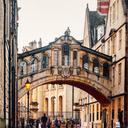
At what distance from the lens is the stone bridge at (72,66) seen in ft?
170

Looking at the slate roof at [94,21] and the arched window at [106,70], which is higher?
the slate roof at [94,21]

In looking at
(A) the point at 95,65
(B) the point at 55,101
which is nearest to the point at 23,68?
(A) the point at 95,65

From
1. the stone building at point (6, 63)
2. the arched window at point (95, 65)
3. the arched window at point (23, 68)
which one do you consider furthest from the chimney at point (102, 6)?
the stone building at point (6, 63)

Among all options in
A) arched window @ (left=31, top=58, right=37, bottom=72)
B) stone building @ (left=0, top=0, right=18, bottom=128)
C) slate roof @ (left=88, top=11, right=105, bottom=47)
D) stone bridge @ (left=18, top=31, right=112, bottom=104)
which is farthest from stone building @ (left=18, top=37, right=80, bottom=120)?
stone building @ (left=0, top=0, right=18, bottom=128)

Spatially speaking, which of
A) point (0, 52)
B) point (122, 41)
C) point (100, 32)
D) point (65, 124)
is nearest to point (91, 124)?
point (65, 124)

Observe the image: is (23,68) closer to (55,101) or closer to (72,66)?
(72,66)

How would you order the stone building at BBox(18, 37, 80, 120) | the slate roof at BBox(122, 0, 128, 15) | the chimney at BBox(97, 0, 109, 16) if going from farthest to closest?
1. the stone building at BBox(18, 37, 80, 120)
2. the chimney at BBox(97, 0, 109, 16)
3. the slate roof at BBox(122, 0, 128, 15)

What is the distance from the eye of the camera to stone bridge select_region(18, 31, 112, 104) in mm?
51688

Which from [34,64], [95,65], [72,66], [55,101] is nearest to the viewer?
[34,64]

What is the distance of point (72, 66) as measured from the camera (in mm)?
52375

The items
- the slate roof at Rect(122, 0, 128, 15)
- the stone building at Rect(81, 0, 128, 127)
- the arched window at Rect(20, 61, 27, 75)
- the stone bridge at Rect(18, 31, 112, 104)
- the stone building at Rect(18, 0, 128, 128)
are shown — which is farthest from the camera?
the stone bridge at Rect(18, 31, 112, 104)

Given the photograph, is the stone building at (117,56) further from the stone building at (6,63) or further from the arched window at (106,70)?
the stone building at (6,63)

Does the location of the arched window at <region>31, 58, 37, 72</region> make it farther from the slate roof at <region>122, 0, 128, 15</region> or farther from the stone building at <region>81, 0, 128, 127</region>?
the slate roof at <region>122, 0, 128, 15</region>

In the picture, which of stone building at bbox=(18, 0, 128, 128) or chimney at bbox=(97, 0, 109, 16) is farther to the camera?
chimney at bbox=(97, 0, 109, 16)
